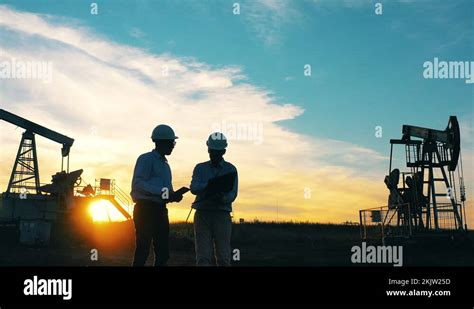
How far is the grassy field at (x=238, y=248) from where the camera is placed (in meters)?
16.1

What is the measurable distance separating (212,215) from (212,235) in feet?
0.84

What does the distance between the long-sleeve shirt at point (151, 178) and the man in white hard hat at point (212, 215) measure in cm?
38

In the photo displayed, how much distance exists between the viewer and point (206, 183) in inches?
274

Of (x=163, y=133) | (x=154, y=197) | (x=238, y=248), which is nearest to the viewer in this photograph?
(x=154, y=197)

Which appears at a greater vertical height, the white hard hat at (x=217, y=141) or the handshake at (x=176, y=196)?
the white hard hat at (x=217, y=141)

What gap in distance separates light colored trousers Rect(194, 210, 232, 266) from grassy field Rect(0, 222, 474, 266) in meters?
7.27

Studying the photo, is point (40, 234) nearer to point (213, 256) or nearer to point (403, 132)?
point (403, 132)

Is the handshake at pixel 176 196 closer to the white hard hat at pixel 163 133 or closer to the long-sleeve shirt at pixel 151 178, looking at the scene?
the long-sleeve shirt at pixel 151 178

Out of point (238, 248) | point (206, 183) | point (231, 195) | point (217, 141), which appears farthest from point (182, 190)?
point (238, 248)

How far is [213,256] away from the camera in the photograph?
22.6 ft

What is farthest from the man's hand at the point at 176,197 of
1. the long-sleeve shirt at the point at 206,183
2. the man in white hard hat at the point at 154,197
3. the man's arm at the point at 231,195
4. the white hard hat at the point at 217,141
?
the white hard hat at the point at 217,141

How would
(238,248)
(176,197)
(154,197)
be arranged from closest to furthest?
(154,197), (176,197), (238,248)

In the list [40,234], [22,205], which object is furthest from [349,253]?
[22,205]

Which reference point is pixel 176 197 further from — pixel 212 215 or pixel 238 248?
pixel 238 248
